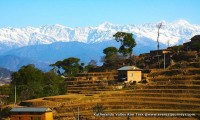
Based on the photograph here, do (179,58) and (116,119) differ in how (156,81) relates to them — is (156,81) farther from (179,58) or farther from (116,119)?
(116,119)

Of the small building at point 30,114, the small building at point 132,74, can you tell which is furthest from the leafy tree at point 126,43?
the small building at point 30,114

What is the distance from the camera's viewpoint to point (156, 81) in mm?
68938

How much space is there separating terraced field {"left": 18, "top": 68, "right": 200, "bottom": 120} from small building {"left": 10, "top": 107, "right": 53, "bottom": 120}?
3.86m

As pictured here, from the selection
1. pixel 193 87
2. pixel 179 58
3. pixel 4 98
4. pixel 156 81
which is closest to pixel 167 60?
pixel 179 58

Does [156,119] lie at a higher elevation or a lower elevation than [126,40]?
lower

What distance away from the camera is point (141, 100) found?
197 feet

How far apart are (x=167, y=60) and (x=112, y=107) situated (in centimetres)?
2459

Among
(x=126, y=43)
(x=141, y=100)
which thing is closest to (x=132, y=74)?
(x=141, y=100)

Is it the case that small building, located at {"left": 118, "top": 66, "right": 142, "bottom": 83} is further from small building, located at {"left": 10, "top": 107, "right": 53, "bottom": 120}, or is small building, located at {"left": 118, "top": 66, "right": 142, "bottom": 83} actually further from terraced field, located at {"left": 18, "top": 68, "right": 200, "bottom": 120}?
small building, located at {"left": 10, "top": 107, "right": 53, "bottom": 120}

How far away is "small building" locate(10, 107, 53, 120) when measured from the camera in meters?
52.7

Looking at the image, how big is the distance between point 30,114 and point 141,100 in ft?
49.9

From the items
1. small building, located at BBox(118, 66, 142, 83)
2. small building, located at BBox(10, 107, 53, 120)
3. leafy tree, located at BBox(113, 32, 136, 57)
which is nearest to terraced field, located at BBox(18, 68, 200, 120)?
small building, located at BBox(118, 66, 142, 83)

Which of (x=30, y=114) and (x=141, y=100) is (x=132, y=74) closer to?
(x=141, y=100)

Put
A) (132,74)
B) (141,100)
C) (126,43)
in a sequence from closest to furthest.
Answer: (141,100) → (132,74) → (126,43)
